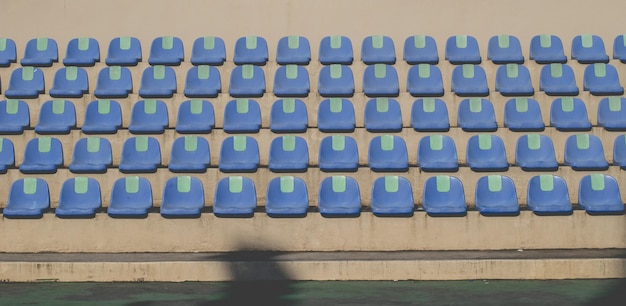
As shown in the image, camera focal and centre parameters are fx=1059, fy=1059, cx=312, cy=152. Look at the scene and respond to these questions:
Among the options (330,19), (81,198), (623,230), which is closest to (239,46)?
(330,19)

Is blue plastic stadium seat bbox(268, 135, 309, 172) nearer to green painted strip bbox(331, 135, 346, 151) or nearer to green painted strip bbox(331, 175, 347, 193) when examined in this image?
green painted strip bbox(331, 135, 346, 151)

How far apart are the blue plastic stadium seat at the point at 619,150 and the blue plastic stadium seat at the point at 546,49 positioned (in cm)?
149

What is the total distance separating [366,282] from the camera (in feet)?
24.8

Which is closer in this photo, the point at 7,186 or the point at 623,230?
the point at 623,230

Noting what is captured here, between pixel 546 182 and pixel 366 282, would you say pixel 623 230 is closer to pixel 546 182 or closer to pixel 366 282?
pixel 546 182

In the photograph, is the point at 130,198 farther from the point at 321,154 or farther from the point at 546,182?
the point at 546,182

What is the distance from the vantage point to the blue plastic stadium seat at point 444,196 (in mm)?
8164

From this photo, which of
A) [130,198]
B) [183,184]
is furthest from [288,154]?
[130,198]

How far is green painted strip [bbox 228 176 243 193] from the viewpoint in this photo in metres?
8.41

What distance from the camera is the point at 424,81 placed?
32.6ft

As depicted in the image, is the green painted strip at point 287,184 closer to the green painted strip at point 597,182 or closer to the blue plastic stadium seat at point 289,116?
the blue plastic stadium seat at point 289,116

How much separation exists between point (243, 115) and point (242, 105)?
107 mm

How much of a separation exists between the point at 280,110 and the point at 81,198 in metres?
1.97

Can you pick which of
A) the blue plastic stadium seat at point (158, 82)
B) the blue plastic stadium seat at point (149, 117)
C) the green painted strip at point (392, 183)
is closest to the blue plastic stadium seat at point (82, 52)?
the blue plastic stadium seat at point (158, 82)
